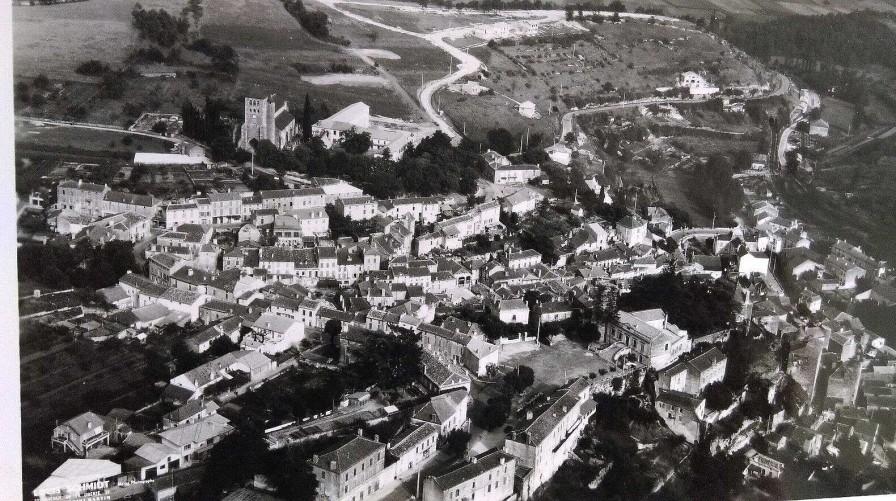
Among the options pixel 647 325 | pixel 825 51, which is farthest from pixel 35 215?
pixel 825 51

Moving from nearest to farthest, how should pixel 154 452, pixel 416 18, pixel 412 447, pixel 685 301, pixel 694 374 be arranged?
pixel 154 452
pixel 412 447
pixel 694 374
pixel 685 301
pixel 416 18

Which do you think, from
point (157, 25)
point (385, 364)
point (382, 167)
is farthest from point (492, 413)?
point (157, 25)

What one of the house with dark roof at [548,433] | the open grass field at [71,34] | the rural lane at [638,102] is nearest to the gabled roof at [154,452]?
the house with dark roof at [548,433]

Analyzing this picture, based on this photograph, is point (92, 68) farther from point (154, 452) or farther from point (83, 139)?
point (154, 452)

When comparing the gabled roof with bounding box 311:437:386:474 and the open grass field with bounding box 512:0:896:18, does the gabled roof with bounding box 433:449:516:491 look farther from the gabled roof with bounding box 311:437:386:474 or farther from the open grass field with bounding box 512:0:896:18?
the open grass field with bounding box 512:0:896:18

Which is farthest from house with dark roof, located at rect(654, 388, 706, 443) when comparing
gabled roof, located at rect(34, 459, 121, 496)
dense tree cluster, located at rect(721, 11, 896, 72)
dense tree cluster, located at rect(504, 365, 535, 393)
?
dense tree cluster, located at rect(721, 11, 896, 72)

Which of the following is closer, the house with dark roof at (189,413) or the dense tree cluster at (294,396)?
the house with dark roof at (189,413)

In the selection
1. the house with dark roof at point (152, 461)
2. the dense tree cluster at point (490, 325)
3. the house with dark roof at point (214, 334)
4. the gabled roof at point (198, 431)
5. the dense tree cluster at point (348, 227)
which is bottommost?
the dense tree cluster at point (490, 325)

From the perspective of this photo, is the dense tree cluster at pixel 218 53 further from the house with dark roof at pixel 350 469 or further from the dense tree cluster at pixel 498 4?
the house with dark roof at pixel 350 469
